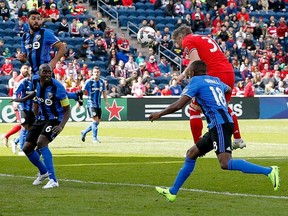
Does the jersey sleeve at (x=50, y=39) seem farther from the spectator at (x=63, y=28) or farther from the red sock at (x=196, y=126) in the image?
the spectator at (x=63, y=28)

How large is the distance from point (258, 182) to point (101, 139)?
12.2m

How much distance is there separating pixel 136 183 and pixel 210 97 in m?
2.92

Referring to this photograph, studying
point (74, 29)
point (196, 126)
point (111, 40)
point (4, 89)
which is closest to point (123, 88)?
point (111, 40)

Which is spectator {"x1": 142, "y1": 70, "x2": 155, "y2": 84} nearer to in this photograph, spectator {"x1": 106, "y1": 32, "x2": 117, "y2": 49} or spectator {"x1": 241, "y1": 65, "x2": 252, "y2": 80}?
spectator {"x1": 106, "y1": 32, "x2": 117, "y2": 49}

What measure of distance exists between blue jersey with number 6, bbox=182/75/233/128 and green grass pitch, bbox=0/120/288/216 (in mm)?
1046

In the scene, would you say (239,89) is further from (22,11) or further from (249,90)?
(22,11)

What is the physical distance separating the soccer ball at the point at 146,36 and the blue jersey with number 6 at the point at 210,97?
1034 inches

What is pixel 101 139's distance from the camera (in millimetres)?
25406

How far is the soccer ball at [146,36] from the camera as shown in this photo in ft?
123

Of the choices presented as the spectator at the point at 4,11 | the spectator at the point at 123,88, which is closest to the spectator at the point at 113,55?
the spectator at the point at 123,88

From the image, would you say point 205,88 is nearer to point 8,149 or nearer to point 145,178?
point 145,178

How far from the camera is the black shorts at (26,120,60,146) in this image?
42.8 feet

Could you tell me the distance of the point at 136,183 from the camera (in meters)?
13.5

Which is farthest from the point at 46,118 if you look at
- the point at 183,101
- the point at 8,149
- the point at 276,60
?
the point at 276,60
